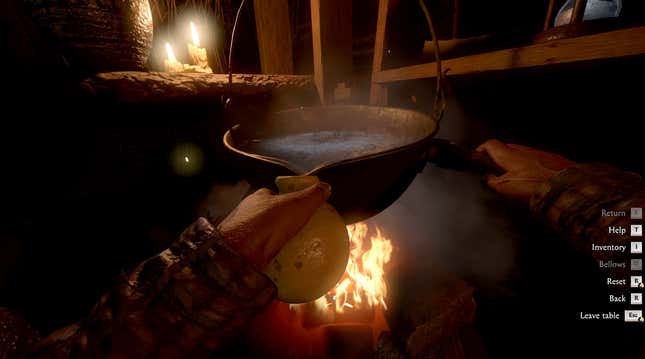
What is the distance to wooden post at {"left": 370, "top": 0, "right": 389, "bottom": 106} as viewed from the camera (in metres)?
2.90

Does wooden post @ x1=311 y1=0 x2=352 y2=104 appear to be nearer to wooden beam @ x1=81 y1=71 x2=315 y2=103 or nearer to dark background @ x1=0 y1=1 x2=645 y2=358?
wooden beam @ x1=81 y1=71 x2=315 y2=103

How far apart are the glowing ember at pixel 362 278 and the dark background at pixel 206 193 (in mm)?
296

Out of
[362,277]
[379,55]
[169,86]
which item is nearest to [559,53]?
[379,55]

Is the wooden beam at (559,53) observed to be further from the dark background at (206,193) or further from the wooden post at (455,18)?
the wooden post at (455,18)

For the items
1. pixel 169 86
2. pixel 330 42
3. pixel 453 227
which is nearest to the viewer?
pixel 169 86

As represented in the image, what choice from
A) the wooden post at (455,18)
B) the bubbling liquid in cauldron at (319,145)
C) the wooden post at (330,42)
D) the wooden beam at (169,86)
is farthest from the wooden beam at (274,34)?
the wooden post at (455,18)

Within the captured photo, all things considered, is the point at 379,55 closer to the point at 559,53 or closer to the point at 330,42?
the point at 330,42

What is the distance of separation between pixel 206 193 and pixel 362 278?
190 cm

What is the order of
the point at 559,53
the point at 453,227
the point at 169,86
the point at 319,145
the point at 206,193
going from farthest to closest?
the point at 206,193, the point at 453,227, the point at 169,86, the point at 319,145, the point at 559,53

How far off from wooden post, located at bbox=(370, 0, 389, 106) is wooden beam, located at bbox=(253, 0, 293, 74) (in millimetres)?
1156

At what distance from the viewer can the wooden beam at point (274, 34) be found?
10.9 ft

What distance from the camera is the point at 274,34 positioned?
3387mm

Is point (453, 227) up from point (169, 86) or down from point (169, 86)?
down

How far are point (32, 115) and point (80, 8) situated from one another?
76 centimetres
